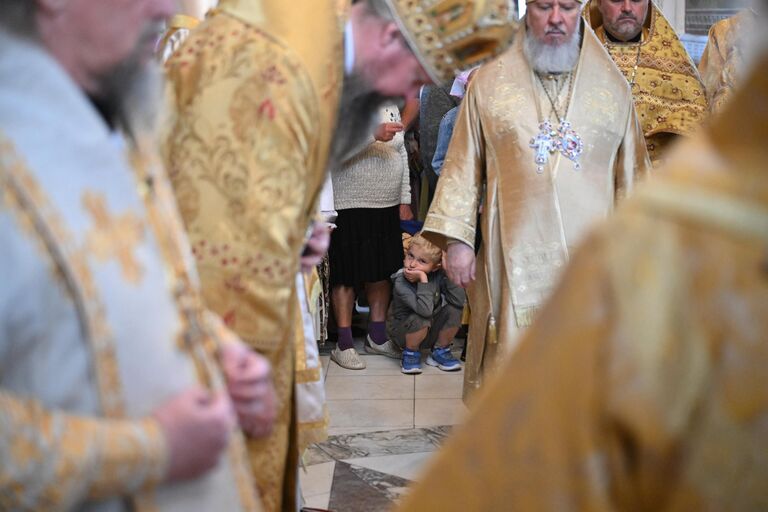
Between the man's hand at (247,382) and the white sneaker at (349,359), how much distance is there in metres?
4.42

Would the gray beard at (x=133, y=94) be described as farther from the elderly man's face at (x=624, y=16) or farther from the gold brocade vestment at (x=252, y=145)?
the elderly man's face at (x=624, y=16)

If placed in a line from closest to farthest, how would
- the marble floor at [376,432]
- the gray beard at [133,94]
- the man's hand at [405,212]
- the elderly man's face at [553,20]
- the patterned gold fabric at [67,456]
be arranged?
the patterned gold fabric at [67,456] → the gray beard at [133,94] → the elderly man's face at [553,20] → the marble floor at [376,432] → the man's hand at [405,212]

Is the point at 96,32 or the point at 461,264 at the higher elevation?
the point at 96,32

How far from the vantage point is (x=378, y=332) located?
6.35 m

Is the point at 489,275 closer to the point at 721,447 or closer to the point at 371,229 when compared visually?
the point at 371,229

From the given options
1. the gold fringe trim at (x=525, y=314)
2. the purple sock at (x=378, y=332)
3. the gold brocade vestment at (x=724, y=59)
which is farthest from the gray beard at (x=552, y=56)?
the purple sock at (x=378, y=332)

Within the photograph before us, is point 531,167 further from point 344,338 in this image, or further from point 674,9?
point 674,9

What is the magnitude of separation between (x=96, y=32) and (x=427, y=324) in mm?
4795

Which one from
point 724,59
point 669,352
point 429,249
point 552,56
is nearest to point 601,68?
point 552,56

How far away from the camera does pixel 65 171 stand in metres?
1.22

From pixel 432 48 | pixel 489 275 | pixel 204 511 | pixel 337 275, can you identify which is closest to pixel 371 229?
pixel 337 275

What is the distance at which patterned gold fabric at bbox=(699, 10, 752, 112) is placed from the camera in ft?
16.4

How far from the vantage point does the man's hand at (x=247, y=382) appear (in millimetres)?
1489

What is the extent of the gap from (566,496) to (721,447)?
0.38 feet
